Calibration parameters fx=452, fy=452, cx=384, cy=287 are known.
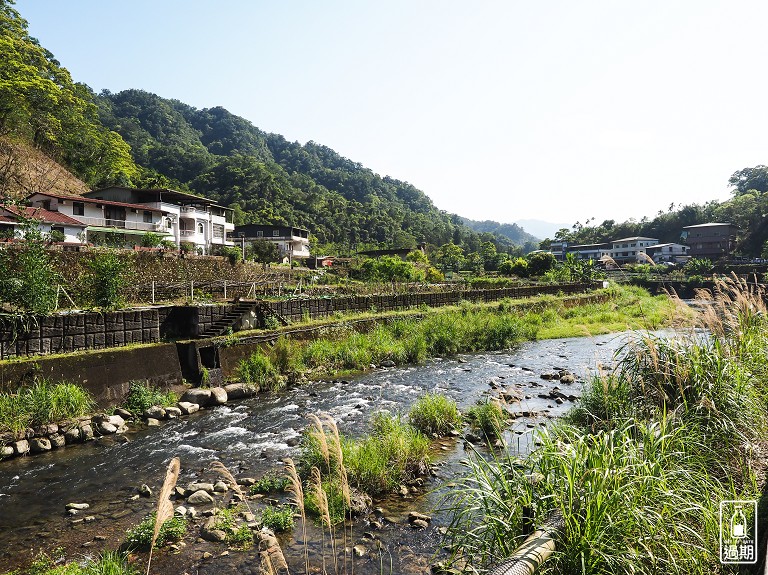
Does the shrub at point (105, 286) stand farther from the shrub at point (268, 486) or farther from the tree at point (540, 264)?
the tree at point (540, 264)

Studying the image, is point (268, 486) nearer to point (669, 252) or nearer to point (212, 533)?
point (212, 533)

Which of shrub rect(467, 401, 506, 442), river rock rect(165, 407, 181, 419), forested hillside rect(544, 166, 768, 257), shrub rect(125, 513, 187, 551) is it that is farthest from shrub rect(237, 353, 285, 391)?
forested hillside rect(544, 166, 768, 257)

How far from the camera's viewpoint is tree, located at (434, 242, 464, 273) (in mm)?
64044

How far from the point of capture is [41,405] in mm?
10859

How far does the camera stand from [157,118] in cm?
11012

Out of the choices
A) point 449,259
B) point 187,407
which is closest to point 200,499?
point 187,407

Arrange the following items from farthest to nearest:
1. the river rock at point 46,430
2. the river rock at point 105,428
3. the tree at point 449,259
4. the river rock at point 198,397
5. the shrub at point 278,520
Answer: the tree at point 449,259 → the river rock at point 198,397 → the river rock at point 105,428 → the river rock at point 46,430 → the shrub at point 278,520

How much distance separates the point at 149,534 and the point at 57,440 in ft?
19.4

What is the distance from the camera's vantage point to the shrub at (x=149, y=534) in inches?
250

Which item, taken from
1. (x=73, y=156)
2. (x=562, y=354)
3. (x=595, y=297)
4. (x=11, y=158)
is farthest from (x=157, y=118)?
(x=562, y=354)

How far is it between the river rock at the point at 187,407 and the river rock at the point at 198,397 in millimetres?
304

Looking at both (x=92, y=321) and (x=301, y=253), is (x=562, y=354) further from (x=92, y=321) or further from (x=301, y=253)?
(x=301, y=253)

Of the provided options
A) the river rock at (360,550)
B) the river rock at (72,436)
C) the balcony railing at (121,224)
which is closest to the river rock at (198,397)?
the river rock at (72,436)

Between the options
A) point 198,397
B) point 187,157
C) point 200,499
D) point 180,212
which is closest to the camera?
point 200,499
